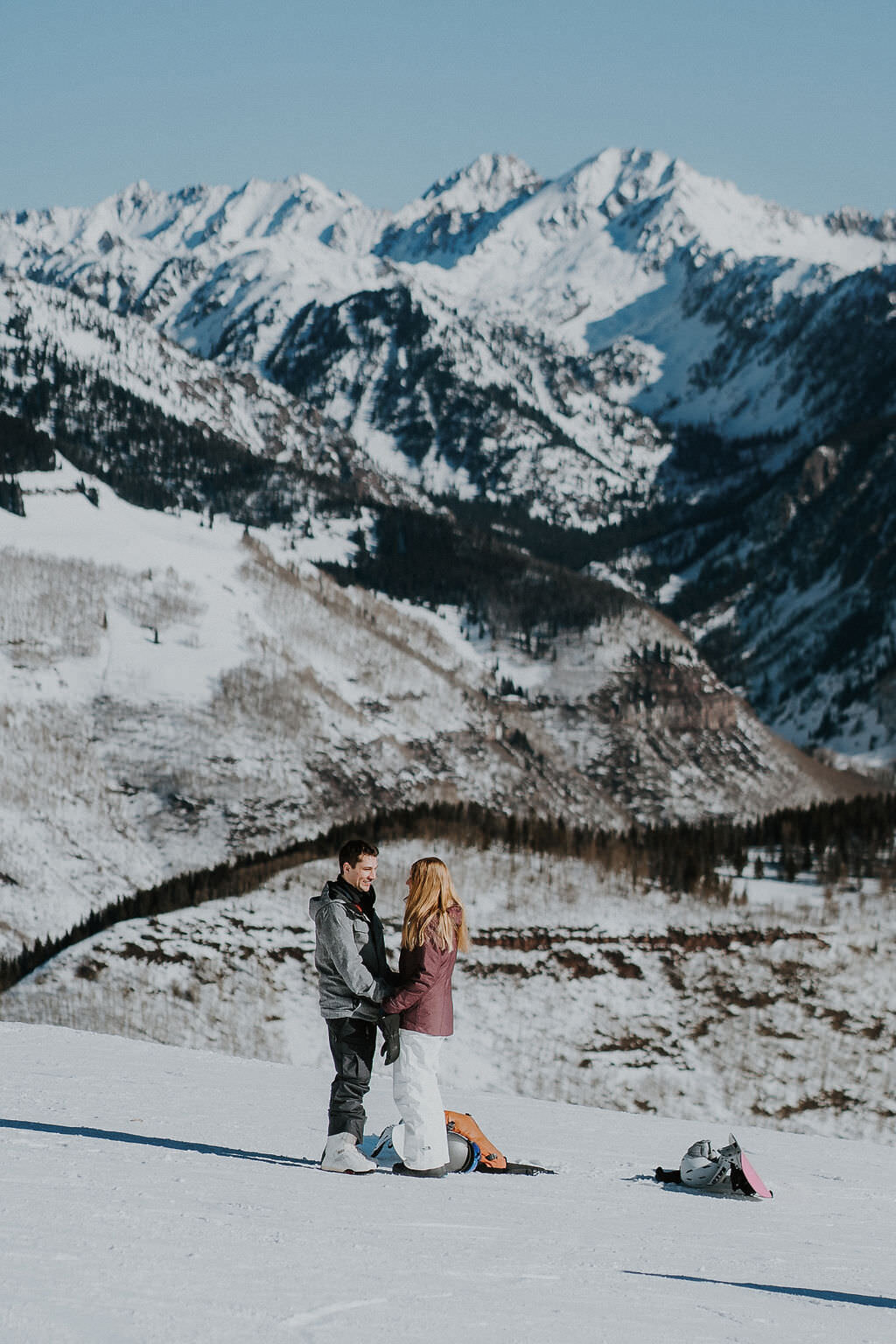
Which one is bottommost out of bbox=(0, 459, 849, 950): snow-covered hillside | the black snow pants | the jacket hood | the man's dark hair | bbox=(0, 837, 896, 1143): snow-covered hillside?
bbox=(0, 837, 896, 1143): snow-covered hillside

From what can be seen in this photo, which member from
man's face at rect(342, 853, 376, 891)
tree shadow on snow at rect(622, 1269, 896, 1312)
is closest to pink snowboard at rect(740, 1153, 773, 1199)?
tree shadow on snow at rect(622, 1269, 896, 1312)

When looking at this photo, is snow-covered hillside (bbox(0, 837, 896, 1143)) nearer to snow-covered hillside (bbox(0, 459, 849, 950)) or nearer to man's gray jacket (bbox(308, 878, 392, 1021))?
man's gray jacket (bbox(308, 878, 392, 1021))

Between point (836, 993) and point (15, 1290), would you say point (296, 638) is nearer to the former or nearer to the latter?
point (836, 993)

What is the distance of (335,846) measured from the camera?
95500 mm

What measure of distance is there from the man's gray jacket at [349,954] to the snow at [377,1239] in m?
1.88

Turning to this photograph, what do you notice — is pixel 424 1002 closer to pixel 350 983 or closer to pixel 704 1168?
pixel 350 983

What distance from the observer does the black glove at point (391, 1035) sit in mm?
14289

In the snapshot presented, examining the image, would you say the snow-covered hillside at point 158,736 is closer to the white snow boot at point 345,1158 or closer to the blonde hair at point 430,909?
the white snow boot at point 345,1158

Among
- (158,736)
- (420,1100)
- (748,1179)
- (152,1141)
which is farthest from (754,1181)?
(158,736)

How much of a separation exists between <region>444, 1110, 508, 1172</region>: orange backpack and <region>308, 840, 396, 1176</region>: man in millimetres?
1351

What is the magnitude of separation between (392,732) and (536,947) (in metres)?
120

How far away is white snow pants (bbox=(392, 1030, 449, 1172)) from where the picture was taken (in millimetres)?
14328

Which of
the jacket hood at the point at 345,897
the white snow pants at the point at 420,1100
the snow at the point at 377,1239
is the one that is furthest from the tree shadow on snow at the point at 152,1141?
the jacket hood at the point at 345,897

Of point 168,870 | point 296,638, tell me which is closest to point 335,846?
point 168,870
